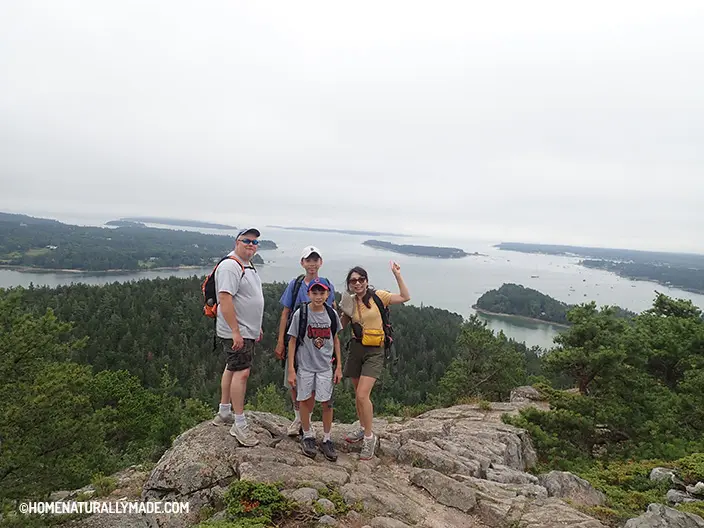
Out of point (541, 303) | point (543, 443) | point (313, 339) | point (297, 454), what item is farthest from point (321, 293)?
point (541, 303)

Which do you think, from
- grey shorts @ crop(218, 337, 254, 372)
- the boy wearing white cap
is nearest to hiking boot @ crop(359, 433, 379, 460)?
the boy wearing white cap

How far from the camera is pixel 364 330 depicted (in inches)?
159

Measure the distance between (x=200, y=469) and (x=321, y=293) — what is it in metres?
2.09

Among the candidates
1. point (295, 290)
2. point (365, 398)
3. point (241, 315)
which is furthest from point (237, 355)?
point (365, 398)

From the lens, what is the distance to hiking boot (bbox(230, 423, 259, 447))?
3.98m

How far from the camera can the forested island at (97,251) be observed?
360ft

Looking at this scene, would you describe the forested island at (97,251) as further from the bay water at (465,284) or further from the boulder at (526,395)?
the boulder at (526,395)

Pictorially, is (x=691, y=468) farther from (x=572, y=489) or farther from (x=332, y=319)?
(x=332, y=319)

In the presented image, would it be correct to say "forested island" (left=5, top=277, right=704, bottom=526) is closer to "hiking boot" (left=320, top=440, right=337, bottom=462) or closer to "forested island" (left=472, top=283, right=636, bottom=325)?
"hiking boot" (left=320, top=440, right=337, bottom=462)

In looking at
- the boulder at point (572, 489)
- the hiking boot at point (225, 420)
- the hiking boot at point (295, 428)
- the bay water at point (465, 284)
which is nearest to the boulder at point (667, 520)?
the boulder at point (572, 489)

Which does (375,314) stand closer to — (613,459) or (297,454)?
(297,454)

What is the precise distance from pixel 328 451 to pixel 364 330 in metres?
1.40

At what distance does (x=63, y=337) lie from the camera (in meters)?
43.4

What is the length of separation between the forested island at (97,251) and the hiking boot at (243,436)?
9473 centimetres
